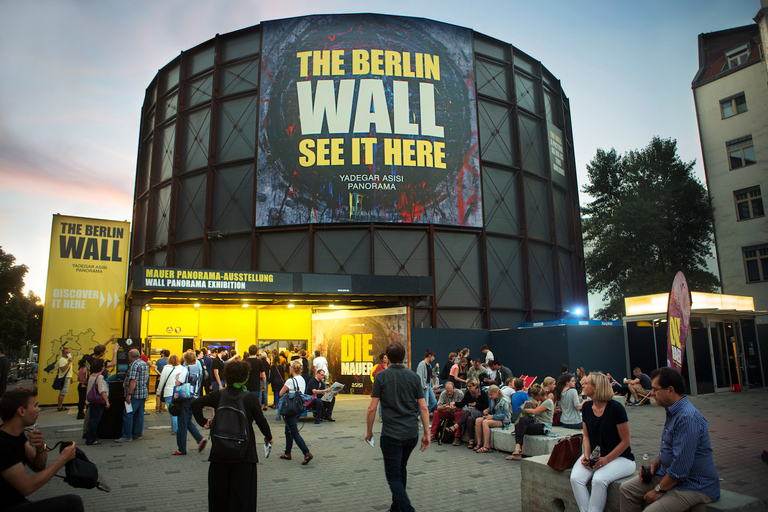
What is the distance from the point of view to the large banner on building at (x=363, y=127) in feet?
77.8

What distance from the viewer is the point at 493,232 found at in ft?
83.0

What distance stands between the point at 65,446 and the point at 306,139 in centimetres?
2146

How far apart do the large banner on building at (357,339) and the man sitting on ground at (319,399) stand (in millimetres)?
5927

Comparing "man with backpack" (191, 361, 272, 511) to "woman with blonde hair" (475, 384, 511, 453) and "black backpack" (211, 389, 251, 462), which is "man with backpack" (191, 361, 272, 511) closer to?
"black backpack" (211, 389, 251, 462)

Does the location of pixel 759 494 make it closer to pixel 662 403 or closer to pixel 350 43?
pixel 662 403

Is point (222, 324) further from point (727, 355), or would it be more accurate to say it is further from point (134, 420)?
point (727, 355)

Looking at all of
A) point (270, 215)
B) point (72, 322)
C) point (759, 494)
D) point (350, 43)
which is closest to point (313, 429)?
point (759, 494)

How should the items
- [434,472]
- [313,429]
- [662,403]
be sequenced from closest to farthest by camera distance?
[662,403] < [434,472] < [313,429]

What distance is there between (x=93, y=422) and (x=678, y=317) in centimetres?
1110

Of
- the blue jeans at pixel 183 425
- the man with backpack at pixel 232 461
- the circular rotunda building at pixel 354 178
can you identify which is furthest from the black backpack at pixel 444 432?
the circular rotunda building at pixel 354 178

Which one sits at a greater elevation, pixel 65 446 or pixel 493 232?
pixel 493 232

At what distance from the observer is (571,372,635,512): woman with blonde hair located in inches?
191

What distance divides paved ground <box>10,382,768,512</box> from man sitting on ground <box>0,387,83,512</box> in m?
2.92

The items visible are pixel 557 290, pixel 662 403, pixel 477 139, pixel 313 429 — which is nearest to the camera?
pixel 662 403
